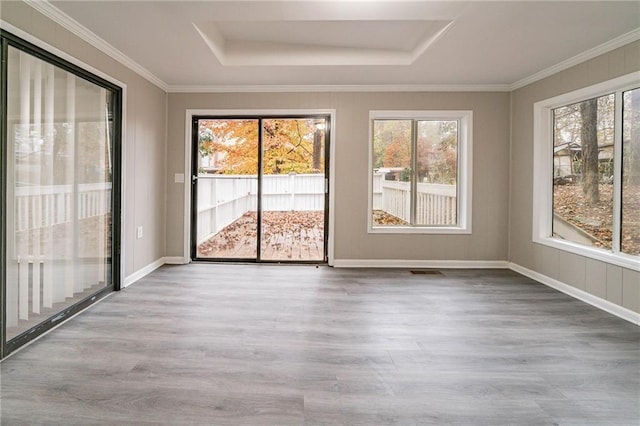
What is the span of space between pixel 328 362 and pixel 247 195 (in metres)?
3.19

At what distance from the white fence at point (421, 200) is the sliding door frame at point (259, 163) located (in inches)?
26.4

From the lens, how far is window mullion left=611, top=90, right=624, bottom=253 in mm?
3188

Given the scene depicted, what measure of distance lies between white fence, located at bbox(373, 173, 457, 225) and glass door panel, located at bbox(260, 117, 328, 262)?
32.6 inches

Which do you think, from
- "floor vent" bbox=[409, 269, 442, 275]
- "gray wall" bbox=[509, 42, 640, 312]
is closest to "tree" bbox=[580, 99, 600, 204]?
"gray wall" bbox=[509, 42, 640, 312]

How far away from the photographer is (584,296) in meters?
3.48

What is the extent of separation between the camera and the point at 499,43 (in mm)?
3256

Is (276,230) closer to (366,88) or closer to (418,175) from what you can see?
(418,175)

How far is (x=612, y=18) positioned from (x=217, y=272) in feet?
15.0

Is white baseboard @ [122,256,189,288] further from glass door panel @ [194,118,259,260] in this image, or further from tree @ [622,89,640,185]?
tree @ [622,89,640,185]

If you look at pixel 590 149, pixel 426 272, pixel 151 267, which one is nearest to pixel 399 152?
pixel 426 272

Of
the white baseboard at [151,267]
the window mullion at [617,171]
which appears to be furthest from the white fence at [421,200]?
the white baseboard at [151,267]

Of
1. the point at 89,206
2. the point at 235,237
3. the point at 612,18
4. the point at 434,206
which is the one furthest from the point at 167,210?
the point at 612,18

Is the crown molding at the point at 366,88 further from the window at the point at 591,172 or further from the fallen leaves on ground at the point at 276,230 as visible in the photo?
the fallen leaves on ground at the point at 276,230

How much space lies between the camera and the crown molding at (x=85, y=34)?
8.44ft
